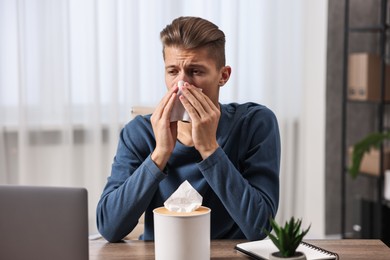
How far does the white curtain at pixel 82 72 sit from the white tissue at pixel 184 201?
1.81 m

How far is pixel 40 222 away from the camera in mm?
981

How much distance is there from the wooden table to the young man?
0.07 meters

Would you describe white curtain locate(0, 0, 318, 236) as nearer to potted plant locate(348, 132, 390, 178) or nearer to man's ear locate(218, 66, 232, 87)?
potted plant locate(348, 132, 390, 178)

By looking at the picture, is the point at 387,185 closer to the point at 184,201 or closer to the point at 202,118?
the point at 202,118

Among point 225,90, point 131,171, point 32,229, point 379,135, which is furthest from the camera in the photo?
point 225,90

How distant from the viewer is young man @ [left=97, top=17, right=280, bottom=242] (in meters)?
1.42

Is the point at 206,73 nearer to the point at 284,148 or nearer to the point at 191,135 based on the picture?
the point at 191,135

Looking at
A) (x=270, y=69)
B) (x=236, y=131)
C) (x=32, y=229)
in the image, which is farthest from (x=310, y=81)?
(x=32, y=229)

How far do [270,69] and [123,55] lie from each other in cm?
80

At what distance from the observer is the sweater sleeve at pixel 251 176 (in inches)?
55.4

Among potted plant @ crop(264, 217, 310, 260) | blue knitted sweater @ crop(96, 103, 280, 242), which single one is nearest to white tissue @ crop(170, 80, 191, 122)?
blue knitted sweater @ crop(96, 103, 280, 242)

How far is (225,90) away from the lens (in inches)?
124

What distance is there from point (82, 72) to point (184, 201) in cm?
186

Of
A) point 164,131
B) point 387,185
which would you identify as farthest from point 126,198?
point 387,185
